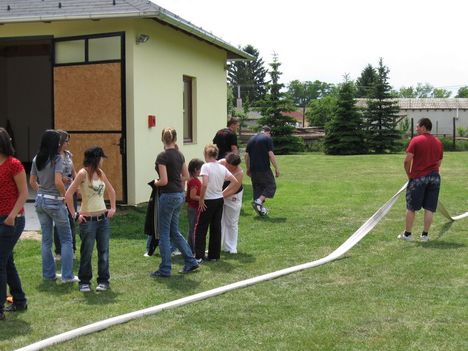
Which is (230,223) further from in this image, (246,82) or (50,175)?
(246,82)

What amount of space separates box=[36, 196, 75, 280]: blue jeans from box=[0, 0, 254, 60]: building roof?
5437 mm

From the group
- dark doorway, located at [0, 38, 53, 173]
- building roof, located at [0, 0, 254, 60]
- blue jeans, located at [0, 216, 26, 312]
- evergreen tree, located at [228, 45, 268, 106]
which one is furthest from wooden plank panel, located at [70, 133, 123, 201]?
evergreen tree, located at [228, 45, 268, 106]

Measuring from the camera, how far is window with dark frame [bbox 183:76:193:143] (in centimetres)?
1552

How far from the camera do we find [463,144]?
1506 inches

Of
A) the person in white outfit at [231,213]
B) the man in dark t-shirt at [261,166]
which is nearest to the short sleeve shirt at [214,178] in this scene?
the person in white outfit at [231,213]

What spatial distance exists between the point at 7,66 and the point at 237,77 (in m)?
80.0

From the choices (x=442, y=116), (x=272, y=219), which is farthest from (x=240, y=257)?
(x=442, y=116)

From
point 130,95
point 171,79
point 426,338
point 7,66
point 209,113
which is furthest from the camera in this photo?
point 7,66

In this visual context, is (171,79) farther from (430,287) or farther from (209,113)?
(430,287)

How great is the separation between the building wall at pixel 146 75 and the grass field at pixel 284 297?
182 cm

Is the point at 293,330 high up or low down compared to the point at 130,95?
down

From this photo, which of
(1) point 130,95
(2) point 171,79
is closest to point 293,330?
(1) point 130,95

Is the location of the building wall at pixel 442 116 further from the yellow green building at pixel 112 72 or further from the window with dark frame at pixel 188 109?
the yellow green building at pixel 112 72

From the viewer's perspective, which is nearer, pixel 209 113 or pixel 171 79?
pixel 171 79
